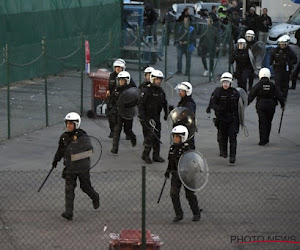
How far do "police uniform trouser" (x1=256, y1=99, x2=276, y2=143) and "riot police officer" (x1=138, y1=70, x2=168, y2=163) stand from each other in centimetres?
239

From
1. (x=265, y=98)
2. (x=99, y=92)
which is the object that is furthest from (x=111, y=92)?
(x=99, y=92)

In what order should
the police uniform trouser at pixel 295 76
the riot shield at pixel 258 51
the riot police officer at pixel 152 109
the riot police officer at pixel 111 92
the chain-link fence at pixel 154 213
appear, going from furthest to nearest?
1. the police uniform trouser at pixel 295 76
2. the riot shield at pixel 258 51
3. the riot police officer at pixel 111 92
4. the riot police officer at pixel 152 109
5. the chain-link fence at pixel 154 213

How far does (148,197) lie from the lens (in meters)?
15.1

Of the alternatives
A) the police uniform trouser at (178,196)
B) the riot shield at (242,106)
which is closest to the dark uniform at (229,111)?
the riot shield at (242,106)

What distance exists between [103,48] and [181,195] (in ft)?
36.7

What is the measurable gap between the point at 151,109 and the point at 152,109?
0.08 feet

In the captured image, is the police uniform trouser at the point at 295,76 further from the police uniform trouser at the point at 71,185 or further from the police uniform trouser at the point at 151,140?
the police uniform trouser at the point at 71,185

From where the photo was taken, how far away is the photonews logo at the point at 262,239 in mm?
12922

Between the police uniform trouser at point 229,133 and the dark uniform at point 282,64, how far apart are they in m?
6.13

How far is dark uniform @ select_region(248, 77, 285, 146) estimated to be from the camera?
19.0 metres

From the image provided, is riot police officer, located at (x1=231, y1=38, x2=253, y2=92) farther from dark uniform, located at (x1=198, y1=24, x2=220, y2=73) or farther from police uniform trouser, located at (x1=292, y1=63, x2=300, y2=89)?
dark uniform, located at (x1=198, y1=24, x2=220, y2=73)

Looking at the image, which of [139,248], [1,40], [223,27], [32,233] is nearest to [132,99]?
[32,233]

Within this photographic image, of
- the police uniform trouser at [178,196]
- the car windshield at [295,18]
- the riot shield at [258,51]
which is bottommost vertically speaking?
the police uniform trouser at [178,196]

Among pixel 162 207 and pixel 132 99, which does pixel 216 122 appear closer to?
pixel 132 99
